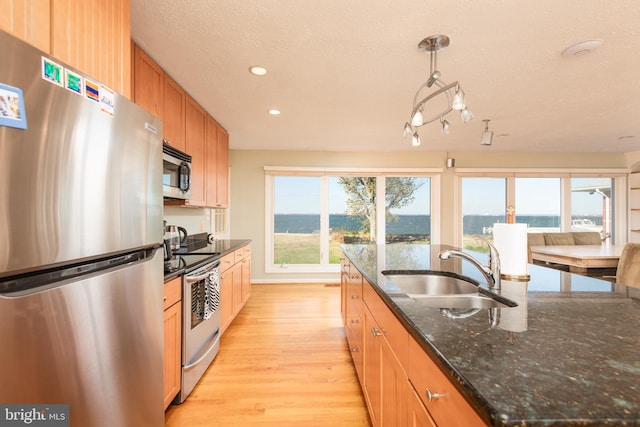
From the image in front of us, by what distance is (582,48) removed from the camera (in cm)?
182

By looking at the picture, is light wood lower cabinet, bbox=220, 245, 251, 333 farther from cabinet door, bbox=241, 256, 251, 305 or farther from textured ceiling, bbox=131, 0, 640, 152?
textured ceiling, bbox=131, 0, 640, 152

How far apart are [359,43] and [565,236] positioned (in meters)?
4.51

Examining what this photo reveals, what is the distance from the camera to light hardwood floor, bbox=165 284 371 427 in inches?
66.9

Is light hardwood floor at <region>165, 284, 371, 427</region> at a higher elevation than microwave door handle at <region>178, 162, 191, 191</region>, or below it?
below

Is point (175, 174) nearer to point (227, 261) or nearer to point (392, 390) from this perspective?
point (227, 261)

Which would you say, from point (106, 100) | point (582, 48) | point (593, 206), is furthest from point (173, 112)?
point (593, 206)

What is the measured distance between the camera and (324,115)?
313 cm

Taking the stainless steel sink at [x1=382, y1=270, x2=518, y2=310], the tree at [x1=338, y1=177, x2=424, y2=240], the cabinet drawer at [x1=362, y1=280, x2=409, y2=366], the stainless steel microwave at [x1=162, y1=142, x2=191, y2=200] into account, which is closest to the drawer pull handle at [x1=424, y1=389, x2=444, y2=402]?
the cabinet drawer at [x1=362, y1=280, x2=409, y2=366]

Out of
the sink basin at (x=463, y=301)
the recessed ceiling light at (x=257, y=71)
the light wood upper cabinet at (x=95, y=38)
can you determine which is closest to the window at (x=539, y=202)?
the sink basin at (x=463, y=301)

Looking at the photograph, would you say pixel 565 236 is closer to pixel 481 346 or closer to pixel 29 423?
pixel 481 346

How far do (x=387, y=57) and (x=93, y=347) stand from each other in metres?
2.22

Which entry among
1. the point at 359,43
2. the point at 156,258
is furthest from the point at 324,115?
the point at 156,258

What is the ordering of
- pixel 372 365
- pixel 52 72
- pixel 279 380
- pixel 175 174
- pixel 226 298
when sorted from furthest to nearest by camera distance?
pixel 226 298
pixel 175 174
pixel 279 380
pixel 372 365
pixel 52 72

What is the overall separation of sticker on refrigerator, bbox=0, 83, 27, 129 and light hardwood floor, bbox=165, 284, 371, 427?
178cm
